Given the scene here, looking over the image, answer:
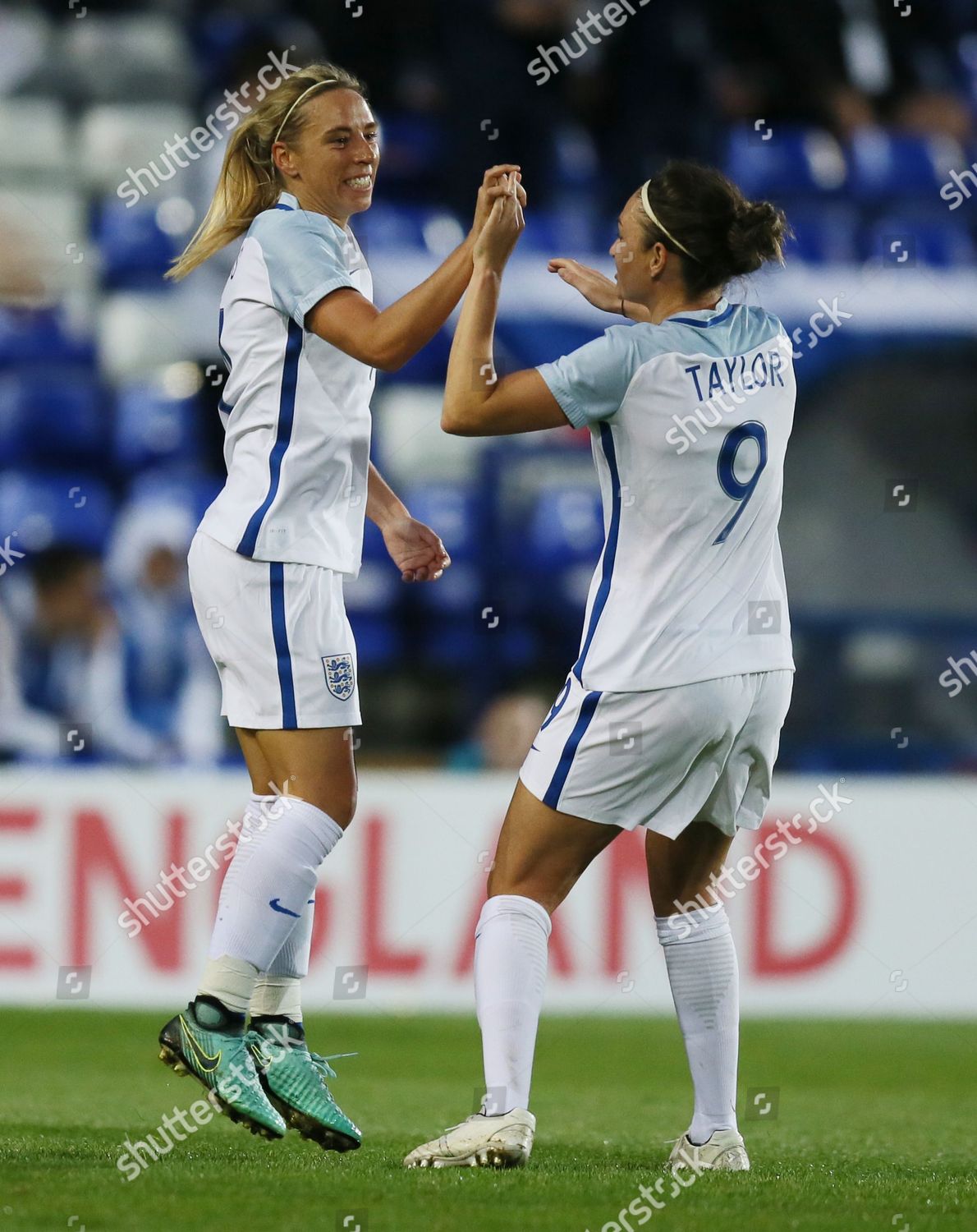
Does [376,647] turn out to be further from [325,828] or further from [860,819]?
[325,828]

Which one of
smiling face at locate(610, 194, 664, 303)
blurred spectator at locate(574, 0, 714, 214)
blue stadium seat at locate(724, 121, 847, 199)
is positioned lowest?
smiling face at locate(610, 194, 664, 303)

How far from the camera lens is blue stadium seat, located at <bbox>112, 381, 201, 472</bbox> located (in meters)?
10.2

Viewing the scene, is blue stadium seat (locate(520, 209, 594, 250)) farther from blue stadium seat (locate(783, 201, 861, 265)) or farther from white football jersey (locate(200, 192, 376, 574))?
white football jersey (locate(200, 192, 376, 574))

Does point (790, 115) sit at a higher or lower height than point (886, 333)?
higher

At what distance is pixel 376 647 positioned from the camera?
9.83 meters

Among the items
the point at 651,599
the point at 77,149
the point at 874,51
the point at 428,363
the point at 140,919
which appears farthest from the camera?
the point at 874,51

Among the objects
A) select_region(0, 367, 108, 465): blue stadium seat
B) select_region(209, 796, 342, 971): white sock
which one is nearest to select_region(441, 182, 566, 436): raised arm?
select_region(209, 796, 342, 971): white sock

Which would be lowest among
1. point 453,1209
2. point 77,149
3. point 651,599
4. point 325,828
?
point 453,1209

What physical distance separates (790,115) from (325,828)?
977cm

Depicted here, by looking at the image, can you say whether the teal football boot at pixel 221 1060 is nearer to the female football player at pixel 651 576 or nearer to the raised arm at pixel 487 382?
the female football player at pixel 651 576

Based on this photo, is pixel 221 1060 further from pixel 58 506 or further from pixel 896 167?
pixel 896 167

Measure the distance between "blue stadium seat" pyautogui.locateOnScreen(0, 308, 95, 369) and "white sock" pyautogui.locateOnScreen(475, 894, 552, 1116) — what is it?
25.4 ft

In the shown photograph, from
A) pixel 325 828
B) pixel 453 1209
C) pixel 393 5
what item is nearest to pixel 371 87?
pixel 393 5

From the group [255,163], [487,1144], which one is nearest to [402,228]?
[255,163]
